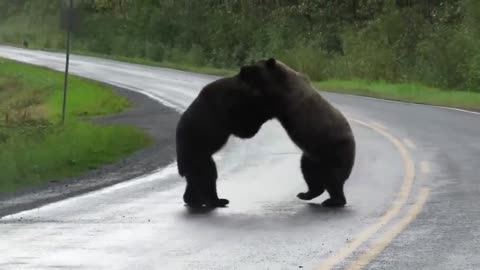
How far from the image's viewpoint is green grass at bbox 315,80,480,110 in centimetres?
2999

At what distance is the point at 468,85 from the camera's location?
35.1 metres

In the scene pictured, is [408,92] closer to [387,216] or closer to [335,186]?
[335,186]

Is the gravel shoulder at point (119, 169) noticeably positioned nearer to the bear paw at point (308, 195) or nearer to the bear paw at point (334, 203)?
the bear paw at point (308, 195)

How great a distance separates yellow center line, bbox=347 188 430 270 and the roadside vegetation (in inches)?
533

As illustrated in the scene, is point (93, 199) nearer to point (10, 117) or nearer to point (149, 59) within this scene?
point (10, 117)

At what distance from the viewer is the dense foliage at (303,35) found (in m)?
37.5

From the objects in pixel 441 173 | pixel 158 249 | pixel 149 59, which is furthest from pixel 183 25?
pixel 158 249

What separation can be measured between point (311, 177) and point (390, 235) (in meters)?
2.00

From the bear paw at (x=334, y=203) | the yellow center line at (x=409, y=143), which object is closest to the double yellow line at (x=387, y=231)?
the bear paw at (x=334, y=203)

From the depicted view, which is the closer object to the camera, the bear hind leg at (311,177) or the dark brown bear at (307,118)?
the dark brown bear at (307,118)

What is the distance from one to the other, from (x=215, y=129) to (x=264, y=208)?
119 cm

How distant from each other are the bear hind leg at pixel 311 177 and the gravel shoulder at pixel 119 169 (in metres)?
3.09

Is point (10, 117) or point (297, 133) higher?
point (297, 133)

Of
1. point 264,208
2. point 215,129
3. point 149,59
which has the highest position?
point 215,129
